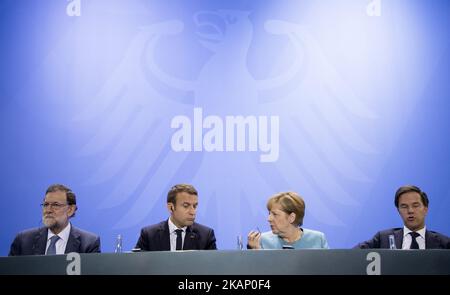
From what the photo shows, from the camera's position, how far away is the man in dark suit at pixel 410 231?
14.0 feet

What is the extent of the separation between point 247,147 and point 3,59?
2.05 m

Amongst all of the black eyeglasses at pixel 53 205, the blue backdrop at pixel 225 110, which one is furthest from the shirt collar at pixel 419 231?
the black eyeglasses at pixel 53 205

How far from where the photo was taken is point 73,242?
4.24 metres

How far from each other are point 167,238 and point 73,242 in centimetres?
59

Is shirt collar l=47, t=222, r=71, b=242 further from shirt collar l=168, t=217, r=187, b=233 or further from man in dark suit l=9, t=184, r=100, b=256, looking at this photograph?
shirt collar l=168, t=217, r=187, b=233

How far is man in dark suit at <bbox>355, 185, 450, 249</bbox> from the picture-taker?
4.28 meters

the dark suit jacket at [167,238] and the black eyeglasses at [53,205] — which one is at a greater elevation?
the black eyeglasses at [53,205]

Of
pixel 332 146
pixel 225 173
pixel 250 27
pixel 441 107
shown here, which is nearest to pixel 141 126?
pixel 225 173

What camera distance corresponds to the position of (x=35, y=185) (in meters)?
5.46

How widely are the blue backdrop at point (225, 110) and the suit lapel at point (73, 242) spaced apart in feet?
3.90

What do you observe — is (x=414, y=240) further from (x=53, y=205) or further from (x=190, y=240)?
(x=53, y=205)

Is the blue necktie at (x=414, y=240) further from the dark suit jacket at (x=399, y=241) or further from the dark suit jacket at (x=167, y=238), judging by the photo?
the dark suit jacket at (x=167, y=238)

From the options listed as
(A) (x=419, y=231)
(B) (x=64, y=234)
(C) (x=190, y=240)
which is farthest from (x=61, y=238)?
(A) (x=419, y=231)
